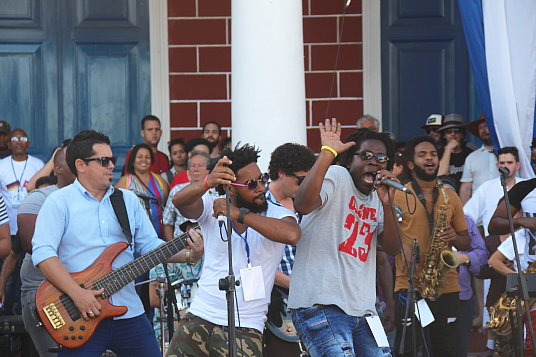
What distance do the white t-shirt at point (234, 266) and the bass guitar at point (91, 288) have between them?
41 centimetres

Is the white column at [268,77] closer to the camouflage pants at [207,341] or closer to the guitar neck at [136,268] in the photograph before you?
the guitar neck at [136,268]

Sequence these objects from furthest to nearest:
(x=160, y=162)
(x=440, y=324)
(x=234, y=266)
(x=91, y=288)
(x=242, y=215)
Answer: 1. (x=160, y=162)
2. (x=440, y=324)
3. (x=91, y=288)
4. (x=234, y=266)
5. (x=242, y=215)

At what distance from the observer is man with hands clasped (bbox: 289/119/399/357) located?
418 centimetres

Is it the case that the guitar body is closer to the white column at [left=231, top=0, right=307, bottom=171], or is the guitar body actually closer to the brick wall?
the white column at [left=231, top=0, right=307, bottom=171]

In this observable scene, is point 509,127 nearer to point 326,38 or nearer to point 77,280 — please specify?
point 326,38

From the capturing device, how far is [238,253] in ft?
14.8

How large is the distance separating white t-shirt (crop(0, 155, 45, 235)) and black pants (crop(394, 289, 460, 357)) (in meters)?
4.77

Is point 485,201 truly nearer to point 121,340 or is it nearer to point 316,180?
point 316,180

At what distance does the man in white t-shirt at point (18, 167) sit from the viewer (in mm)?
9026

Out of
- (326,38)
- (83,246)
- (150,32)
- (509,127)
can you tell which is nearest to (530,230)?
(509,127)

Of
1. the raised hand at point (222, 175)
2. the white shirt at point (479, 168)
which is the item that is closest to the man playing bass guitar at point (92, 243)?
the raised hand at point (222, 175)

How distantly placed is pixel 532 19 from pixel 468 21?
602 millimetres

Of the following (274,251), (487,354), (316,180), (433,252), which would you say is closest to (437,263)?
(433,252)

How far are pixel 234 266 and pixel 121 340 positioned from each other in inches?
39.2
